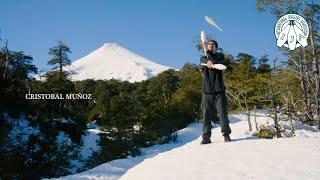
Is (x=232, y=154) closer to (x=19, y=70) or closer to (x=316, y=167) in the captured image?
(x=316, y=167)

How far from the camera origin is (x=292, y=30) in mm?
18391

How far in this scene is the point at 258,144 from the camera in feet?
23.5

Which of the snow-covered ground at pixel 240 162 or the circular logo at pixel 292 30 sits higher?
the circular logo at pixel 292 30

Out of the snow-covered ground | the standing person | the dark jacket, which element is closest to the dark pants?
the standing person

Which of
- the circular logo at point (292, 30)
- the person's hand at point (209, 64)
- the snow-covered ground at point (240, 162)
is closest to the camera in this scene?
the snow-covered ground at point (240, 162)

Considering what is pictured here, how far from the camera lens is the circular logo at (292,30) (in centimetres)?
1825

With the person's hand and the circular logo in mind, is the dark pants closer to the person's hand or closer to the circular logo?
the person's hand

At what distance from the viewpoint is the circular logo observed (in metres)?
18.2

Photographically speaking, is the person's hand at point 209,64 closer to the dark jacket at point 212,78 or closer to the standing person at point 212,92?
the standing person at point 212,92

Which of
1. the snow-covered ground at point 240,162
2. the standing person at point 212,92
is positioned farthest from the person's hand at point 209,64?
the snow-covered ground at point 240,162

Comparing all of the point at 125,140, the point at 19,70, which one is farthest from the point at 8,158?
the point at 19,70

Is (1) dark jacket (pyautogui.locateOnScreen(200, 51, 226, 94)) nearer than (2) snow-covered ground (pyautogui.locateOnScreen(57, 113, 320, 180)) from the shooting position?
No

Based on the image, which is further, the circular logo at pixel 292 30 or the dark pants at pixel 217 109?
the circular logo at pixel 292 30

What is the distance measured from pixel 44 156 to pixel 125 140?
29.1 ft
